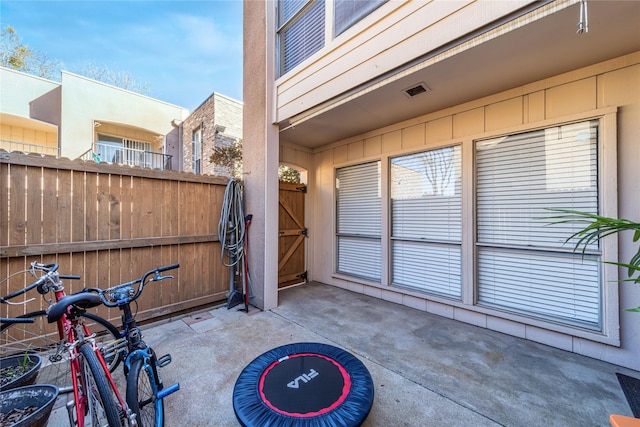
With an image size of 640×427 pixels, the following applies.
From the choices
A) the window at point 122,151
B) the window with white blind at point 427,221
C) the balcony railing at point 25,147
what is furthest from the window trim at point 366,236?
the balcony railing at point 25,147

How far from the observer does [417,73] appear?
2514mm

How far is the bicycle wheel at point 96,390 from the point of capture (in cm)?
117

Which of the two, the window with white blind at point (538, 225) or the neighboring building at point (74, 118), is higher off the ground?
the neighboring building at point (74, 118)

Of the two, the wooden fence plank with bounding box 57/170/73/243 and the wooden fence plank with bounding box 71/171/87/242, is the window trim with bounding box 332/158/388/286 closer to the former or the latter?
the wooden fence plank with bounding box 71/171/87/242

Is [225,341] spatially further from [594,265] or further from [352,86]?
[594,265]

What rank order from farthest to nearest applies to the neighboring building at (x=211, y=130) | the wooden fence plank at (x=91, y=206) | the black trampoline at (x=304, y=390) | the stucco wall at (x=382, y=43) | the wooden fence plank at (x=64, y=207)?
1. the neighboring building at (x=211, y=130)
2. the wooden fence plank at (x=91, y=206)
3. the wooden fence plank at (x=64, y=207)
4. the stucco wall at (x=382, y=43)
5. the black trampoline at (x=304, y=390)

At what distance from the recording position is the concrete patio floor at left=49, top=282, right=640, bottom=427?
1777 mm

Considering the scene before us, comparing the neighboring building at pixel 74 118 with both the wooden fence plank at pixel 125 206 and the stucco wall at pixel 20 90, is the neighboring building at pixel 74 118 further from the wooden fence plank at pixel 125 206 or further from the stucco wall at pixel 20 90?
the wooden fence plank at pixel 125 206

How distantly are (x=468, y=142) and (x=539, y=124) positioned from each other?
2.32 feet

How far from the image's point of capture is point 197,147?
9344mm

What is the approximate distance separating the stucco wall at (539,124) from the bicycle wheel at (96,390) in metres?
3.55

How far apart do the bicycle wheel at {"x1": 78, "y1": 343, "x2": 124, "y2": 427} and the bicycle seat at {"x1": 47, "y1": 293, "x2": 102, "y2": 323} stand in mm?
211

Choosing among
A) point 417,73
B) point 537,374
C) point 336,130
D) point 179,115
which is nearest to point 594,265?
point 537,374

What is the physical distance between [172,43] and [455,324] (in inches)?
392
